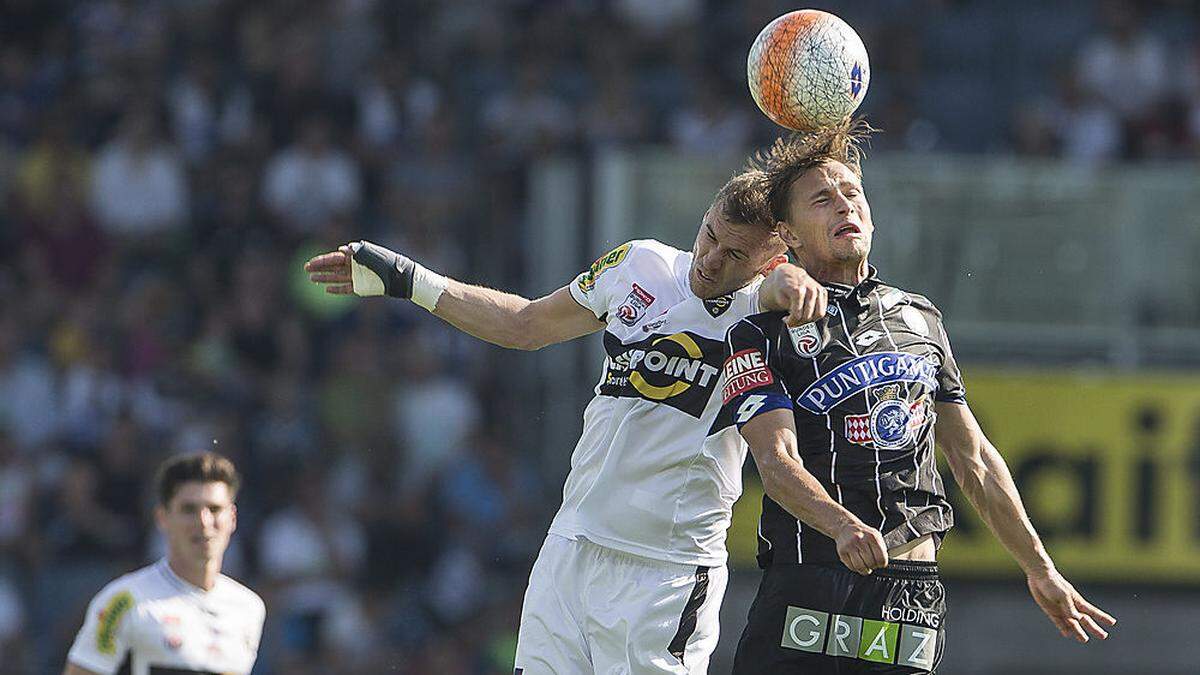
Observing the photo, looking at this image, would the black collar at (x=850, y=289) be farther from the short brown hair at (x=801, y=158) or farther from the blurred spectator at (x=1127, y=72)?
the blurred spectator at (x=1127, y=72)

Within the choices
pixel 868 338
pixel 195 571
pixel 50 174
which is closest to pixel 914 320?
pixel 868 338

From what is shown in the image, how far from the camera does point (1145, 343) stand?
1280cm

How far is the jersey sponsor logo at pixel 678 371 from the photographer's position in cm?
593

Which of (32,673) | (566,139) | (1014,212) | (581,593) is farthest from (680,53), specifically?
(581,593)

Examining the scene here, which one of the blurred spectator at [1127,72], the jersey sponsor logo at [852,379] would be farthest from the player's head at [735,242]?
the blurred spectator at [1127,72]

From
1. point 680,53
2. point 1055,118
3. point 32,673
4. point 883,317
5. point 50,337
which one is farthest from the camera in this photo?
point 680,53

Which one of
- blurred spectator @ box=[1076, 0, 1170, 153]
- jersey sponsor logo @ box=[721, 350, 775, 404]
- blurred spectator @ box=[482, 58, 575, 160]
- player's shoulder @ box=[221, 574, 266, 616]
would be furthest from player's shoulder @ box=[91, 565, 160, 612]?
blurred spectator @ box=[1076, 0, 1170, 153]

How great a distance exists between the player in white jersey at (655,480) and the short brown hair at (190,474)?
1.70 m

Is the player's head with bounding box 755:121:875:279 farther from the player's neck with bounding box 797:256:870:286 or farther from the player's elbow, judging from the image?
the player's elbow

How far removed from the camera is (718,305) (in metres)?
5.98

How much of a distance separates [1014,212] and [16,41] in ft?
28.7

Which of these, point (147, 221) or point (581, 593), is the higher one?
point (147, 221)

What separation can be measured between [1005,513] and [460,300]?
6.43 ft

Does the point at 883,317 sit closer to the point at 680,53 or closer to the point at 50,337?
the point at 50,337
